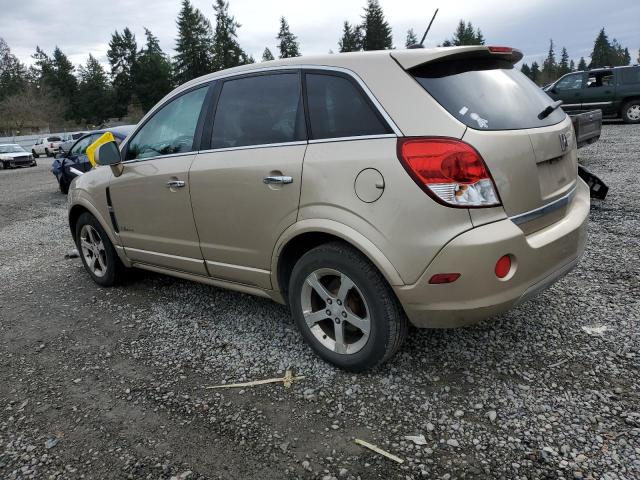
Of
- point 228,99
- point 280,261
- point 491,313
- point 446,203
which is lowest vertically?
point 491,313

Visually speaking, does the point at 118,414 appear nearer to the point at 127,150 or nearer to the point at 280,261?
the point at 280,261

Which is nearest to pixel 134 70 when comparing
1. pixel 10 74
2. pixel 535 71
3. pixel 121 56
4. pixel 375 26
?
pixel 121 56

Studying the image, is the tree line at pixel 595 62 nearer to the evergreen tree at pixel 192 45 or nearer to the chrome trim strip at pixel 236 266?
the evergreen tree at pixel 192 45

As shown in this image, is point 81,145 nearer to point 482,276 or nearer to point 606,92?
point 482,276

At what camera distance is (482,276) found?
2334 millimetres

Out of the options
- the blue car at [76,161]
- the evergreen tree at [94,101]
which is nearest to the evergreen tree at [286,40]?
the evergreen tree at [94,101]

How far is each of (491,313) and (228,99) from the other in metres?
2.20

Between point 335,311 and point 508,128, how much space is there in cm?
137

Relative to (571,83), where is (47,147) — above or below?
below

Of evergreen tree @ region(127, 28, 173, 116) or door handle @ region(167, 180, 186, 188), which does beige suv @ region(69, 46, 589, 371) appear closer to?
door handle @ region(167, 180, 186, 188)

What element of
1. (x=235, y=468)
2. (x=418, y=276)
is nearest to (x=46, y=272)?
(x=235, y=468)

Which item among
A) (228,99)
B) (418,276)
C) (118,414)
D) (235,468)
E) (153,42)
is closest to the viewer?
(235,468)

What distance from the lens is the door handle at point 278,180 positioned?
2816mm

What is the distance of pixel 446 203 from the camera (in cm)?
230
